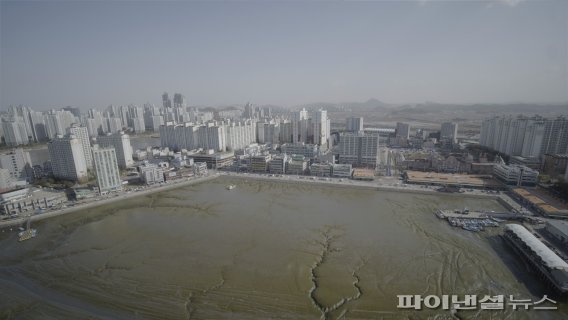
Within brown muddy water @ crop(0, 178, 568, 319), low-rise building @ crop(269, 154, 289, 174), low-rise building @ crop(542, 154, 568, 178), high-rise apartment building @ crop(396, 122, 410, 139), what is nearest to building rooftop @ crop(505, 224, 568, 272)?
brown muddy water @ crop(0, 178, 568, 319)

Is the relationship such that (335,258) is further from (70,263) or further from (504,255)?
(70,263)

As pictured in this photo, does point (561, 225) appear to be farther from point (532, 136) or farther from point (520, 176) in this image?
point (532, 136)

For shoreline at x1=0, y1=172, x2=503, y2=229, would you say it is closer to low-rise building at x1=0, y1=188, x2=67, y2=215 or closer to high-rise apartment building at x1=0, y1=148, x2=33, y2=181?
low-rise building at x1=0, y1=188, x2=67, y2=215

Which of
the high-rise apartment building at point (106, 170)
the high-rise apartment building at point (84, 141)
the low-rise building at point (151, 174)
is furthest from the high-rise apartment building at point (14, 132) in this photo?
the high-rise apartment building at point (106, 170)

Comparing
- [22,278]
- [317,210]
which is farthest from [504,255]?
[22,278]

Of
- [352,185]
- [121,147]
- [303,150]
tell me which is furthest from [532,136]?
[121,147]

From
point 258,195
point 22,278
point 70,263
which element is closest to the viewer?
point 22,278
